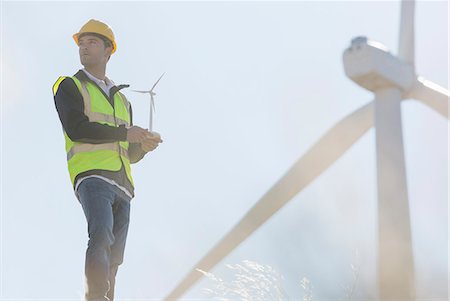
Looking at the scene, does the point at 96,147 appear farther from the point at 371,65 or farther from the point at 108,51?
the point at 371,65

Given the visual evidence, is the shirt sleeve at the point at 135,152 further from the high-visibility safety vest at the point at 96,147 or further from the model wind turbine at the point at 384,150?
the model wind turbine at the point at 384,150

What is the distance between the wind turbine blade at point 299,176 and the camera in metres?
22.3

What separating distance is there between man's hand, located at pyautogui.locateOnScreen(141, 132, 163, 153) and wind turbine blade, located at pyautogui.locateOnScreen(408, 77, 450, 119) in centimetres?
1352

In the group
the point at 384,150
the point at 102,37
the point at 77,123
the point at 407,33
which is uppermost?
the point at 407,33

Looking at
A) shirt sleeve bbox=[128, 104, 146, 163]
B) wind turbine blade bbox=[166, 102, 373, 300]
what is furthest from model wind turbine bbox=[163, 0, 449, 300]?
shirt sleeve bbox=[128, 104, 146, 163]

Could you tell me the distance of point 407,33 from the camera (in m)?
22.6

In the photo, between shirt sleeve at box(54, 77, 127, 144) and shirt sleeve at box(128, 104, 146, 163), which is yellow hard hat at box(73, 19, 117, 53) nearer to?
shirt sleeve at box(54, 77, 127, 144)

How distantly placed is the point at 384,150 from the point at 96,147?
1172 cm

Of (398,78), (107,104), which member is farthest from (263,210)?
(107,104)

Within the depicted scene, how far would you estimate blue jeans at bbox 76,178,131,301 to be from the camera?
813 centimetres

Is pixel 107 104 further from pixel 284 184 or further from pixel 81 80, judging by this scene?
pixel 284 184

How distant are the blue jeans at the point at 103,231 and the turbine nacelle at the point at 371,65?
11.9 m

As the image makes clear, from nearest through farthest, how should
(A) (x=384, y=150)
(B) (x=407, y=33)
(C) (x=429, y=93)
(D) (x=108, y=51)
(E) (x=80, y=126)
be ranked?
(E) (x=80, y=126), (D) (x=108, y=51), (A) (x=384, y=150), (C) (x=429, y=93), (B) (x=407, y=33)

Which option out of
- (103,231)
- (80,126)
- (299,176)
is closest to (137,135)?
(80,126)
